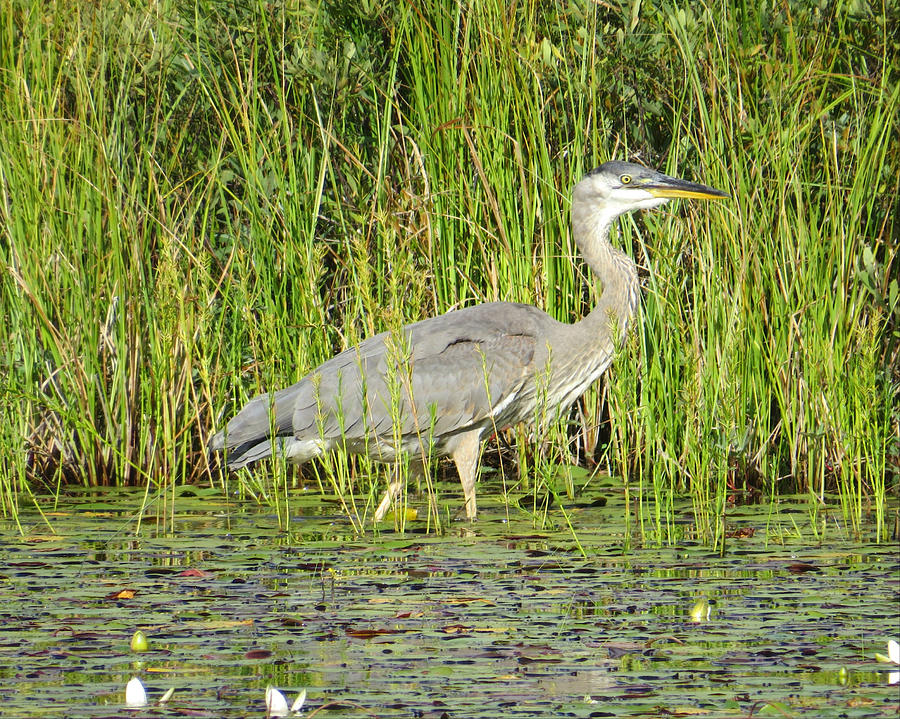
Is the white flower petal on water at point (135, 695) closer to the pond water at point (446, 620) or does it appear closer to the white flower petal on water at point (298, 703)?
the pond water at point (446, 620)

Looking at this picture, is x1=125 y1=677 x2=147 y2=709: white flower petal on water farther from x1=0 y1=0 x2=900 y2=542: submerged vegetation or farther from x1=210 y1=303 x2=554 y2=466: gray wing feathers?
x1=210 y1=303 x2=554 y2=466: gray wing feathers

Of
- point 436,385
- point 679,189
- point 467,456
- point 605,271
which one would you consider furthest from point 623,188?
point 467,456

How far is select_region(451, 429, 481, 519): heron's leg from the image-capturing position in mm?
5961

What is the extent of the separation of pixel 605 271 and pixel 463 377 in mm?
848

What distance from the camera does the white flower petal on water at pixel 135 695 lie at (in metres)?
3.07

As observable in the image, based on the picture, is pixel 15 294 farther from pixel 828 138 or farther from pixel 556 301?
Result: pixel 828 138

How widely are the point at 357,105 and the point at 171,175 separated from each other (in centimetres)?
94

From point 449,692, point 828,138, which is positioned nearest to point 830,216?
point 828,138

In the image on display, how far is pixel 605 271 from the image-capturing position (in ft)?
21.0

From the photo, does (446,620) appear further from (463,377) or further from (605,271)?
(605,271)

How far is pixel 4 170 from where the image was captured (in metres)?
6.14

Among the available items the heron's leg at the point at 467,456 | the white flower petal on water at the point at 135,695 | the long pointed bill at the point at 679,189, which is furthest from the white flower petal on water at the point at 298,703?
the long pointed bill at the point at 679,189

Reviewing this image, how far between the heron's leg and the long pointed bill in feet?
4.17

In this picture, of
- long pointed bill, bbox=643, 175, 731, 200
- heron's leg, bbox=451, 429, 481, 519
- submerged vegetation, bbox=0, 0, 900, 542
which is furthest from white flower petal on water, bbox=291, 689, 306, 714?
long pointed bill, bbox=643, 175, 731, 200
